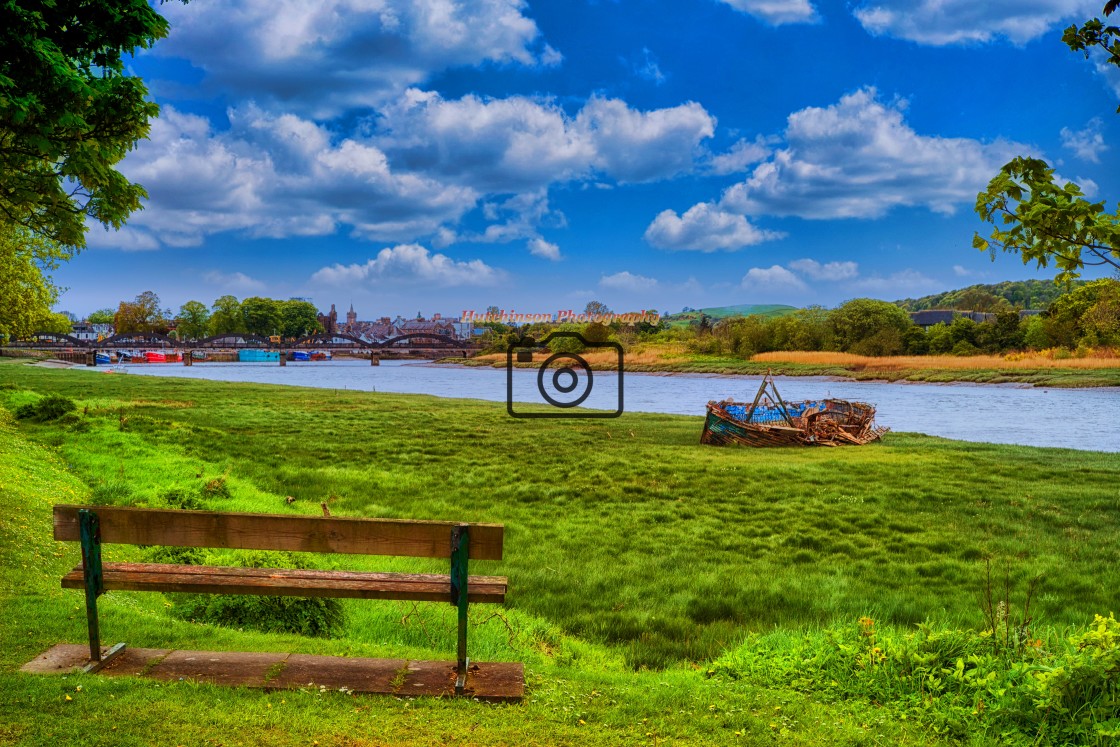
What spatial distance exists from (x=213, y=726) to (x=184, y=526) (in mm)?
1434

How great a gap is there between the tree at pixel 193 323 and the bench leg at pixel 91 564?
210963 mm

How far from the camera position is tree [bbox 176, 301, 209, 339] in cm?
19562

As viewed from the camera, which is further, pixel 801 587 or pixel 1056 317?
pixel 1056 317

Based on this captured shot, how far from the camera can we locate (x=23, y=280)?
33.2 meters

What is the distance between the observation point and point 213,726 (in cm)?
442

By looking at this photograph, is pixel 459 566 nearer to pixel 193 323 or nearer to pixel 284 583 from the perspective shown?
pixel 284 583

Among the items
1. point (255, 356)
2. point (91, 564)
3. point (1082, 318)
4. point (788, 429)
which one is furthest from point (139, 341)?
point (91, 564)

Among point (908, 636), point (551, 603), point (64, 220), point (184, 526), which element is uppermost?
point (64, 220)

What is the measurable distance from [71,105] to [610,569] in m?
9.30

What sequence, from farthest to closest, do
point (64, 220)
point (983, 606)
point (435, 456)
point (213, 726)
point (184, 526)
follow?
point (435, 456), point (64, 220), point (983, 606), point (184, 526), point (213, 726)

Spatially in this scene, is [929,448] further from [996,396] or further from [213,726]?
[996,396]

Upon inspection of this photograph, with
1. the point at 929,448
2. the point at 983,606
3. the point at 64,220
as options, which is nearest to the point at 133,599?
the point at 64,220

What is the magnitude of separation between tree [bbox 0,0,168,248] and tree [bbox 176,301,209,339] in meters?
204

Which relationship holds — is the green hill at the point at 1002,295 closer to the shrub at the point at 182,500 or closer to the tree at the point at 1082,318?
the tree at the point at 1082,318
